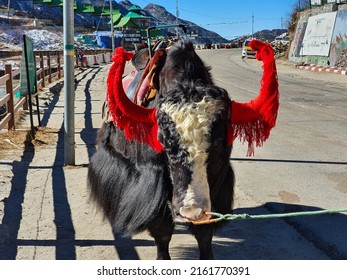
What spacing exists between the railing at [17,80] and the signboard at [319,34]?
14.3 meters

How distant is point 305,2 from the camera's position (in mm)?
33250

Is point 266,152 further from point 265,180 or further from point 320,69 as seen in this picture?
point 320,69

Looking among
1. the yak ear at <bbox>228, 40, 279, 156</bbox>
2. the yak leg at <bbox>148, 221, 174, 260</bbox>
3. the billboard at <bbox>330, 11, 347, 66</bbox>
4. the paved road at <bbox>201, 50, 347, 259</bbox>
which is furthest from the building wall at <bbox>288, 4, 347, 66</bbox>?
the yak leg at <bbox>148, 221, 174, 260</bbox>

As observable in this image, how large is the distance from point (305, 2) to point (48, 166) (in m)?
31.0

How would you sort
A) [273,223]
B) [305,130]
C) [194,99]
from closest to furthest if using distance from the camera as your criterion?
[194,99] → [273,223] → [305,130]

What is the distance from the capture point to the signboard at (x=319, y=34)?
25250 mm

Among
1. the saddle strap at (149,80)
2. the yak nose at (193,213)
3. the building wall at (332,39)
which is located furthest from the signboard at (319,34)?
the yak nose at (193,213)

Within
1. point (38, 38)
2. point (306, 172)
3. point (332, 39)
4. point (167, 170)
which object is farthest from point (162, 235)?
point (38, 38)

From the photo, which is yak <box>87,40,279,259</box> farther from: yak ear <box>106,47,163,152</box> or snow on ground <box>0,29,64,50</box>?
snow on ground <box>0,29,64,50</box>

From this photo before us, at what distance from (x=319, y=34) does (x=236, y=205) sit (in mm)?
24407

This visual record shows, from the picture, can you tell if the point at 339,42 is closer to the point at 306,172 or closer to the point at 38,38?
the point at 306,172

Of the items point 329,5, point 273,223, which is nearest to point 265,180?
point 273,223

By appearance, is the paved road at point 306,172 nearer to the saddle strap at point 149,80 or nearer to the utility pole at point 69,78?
the saddle strap at point 149,80

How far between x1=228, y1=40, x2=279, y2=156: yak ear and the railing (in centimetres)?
559
